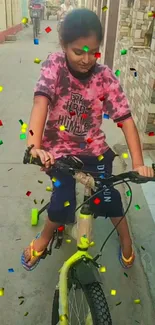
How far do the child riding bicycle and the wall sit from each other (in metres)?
2.20

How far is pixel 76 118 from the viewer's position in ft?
7.34

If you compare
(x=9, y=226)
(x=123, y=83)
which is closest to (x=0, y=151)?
Answer: (x=9, y=226)

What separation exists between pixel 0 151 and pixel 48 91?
9.19ft

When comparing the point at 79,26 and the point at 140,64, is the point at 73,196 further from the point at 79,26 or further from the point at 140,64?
the point at 140,64

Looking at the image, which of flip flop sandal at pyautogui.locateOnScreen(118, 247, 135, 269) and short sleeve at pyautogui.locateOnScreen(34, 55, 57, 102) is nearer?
short sleeve at pyautogui.locateOnScreen(34, 55, 57, 102)

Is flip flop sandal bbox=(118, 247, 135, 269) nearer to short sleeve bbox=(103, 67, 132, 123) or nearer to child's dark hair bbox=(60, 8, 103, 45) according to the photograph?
short sleeve bbox=(103, 67, 132, 123)

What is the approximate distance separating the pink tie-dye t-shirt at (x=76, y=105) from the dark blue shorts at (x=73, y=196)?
66mm

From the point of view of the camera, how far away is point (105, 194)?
90.0 inches

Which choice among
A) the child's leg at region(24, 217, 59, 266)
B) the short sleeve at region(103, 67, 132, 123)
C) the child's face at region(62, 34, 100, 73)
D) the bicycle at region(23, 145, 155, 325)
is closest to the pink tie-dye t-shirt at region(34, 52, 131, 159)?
the short sleeve at region(103, 67, 132, 123)

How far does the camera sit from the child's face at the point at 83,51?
185cm

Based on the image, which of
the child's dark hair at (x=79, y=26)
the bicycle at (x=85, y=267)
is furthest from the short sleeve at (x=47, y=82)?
the bicycle at (x=85, y=267)

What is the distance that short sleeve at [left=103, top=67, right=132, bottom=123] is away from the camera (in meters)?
2.18

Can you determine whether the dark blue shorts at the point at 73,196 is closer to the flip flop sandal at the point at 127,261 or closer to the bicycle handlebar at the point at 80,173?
the bicycle handlebar at the point at 80,173

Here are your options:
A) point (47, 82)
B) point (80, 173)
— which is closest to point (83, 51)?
point (47, 82)
